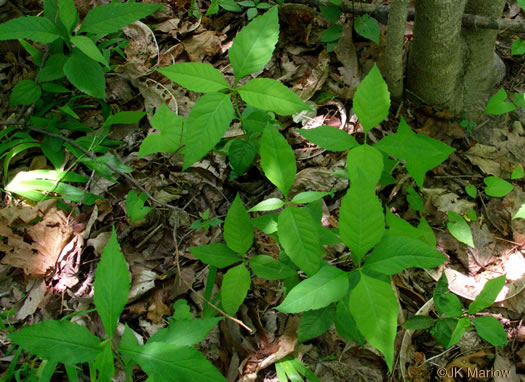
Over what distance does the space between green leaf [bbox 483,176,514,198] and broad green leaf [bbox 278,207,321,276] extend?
139 centimetres

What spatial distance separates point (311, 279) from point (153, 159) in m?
1.36

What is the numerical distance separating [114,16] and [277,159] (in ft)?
3.78

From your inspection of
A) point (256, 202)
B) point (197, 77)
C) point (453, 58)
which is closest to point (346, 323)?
point (256, 202)

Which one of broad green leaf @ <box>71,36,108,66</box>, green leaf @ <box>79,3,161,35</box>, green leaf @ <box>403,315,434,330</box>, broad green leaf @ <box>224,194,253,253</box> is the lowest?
green leaf @ <box>403,315,434,330</box>

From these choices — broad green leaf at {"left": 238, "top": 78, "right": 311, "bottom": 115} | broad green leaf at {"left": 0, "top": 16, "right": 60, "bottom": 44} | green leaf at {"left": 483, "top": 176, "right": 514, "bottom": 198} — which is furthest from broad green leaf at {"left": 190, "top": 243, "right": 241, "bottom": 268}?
green leaf at {"left": 483, "top": 176, "right": 514, "bottom": 198}

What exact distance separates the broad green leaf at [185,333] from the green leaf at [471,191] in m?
1.66

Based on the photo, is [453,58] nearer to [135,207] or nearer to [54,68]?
[135,207]

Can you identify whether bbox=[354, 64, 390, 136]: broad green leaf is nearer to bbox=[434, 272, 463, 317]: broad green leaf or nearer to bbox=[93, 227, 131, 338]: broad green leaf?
bbox=[434, 272, 463, 317]: broad green leaf

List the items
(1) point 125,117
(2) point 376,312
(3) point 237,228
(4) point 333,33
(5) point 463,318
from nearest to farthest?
(2) point 376,312 → (3) point 237,228 → (5) point 463,318 → (1) point 125,117 → (4) point 333,33

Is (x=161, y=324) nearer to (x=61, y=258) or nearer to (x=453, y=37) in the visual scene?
(x=61, y=258)

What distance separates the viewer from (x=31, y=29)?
189cm

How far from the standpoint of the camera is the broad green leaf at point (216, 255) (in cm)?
167

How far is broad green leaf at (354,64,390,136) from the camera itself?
1.62 m

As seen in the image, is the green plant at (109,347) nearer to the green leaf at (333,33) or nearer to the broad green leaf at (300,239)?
the broad green leaf at (300,239)
